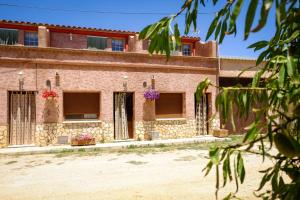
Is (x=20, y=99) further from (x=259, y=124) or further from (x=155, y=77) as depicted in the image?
(x=259, y=124)

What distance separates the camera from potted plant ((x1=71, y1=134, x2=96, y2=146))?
588 inches

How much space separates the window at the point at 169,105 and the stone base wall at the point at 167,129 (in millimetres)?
527

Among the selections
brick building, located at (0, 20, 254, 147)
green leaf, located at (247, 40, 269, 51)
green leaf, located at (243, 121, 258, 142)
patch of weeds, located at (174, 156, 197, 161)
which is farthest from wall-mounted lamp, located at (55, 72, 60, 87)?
green leaf, located at (243, 121, 258, 142)

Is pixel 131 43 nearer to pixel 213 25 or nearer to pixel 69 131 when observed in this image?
pixel 69 131

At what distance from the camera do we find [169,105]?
1838 cm

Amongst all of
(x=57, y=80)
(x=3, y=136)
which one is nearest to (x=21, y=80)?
(x=57, y=80)

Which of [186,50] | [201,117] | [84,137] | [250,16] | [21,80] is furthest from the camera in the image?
[186,50]

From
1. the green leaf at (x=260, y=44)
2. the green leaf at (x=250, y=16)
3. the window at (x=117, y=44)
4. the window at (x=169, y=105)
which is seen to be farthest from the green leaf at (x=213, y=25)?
the window at (x=117, y=44)

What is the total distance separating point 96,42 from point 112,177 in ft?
43.4

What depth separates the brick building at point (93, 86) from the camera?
1499cm

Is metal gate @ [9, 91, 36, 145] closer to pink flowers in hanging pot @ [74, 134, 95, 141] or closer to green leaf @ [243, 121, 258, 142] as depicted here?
pink flowers in hanging pot @ [74, 134, 95, 141]

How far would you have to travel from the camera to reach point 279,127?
3.39 feet

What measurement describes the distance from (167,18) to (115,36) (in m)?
19.0

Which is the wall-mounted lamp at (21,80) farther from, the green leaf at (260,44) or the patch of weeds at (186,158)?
the green leaf at (260,44)
